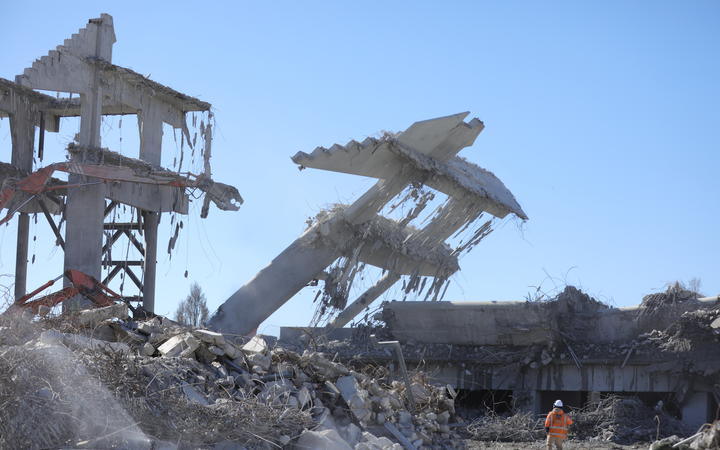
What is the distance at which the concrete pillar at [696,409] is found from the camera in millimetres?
16094

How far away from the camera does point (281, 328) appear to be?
21906mm

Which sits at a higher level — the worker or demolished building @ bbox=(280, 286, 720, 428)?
demolished building @ bbox=(280, 286, 720, 428)

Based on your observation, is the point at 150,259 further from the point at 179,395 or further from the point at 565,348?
the point at 179,395

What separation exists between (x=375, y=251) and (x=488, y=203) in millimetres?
2991

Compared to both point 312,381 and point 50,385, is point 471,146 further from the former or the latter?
point 50,385

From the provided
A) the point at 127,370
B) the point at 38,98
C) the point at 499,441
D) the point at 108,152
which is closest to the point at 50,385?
the point at 127,370

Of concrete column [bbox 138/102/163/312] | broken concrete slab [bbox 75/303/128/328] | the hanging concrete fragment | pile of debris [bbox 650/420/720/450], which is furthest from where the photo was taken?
concrete column [bbox 138/102/163/312]

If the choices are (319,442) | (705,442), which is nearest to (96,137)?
(319,442)

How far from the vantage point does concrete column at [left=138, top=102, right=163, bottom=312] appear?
78.1 feet

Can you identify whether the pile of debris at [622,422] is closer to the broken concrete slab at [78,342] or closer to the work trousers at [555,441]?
the work trousers at [555,441]

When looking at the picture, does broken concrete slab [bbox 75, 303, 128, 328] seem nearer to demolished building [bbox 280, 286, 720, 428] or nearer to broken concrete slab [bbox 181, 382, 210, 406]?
broken concrete slab [bbox 181, 382, 210, 406]

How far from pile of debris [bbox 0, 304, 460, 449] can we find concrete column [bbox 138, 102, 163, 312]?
36.7 ft

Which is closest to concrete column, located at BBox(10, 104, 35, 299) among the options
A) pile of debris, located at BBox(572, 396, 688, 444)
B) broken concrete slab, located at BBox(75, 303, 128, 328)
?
broken concrete slab, located at BBox(75, 303, 128, 328)

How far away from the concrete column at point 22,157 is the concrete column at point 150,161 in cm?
314
